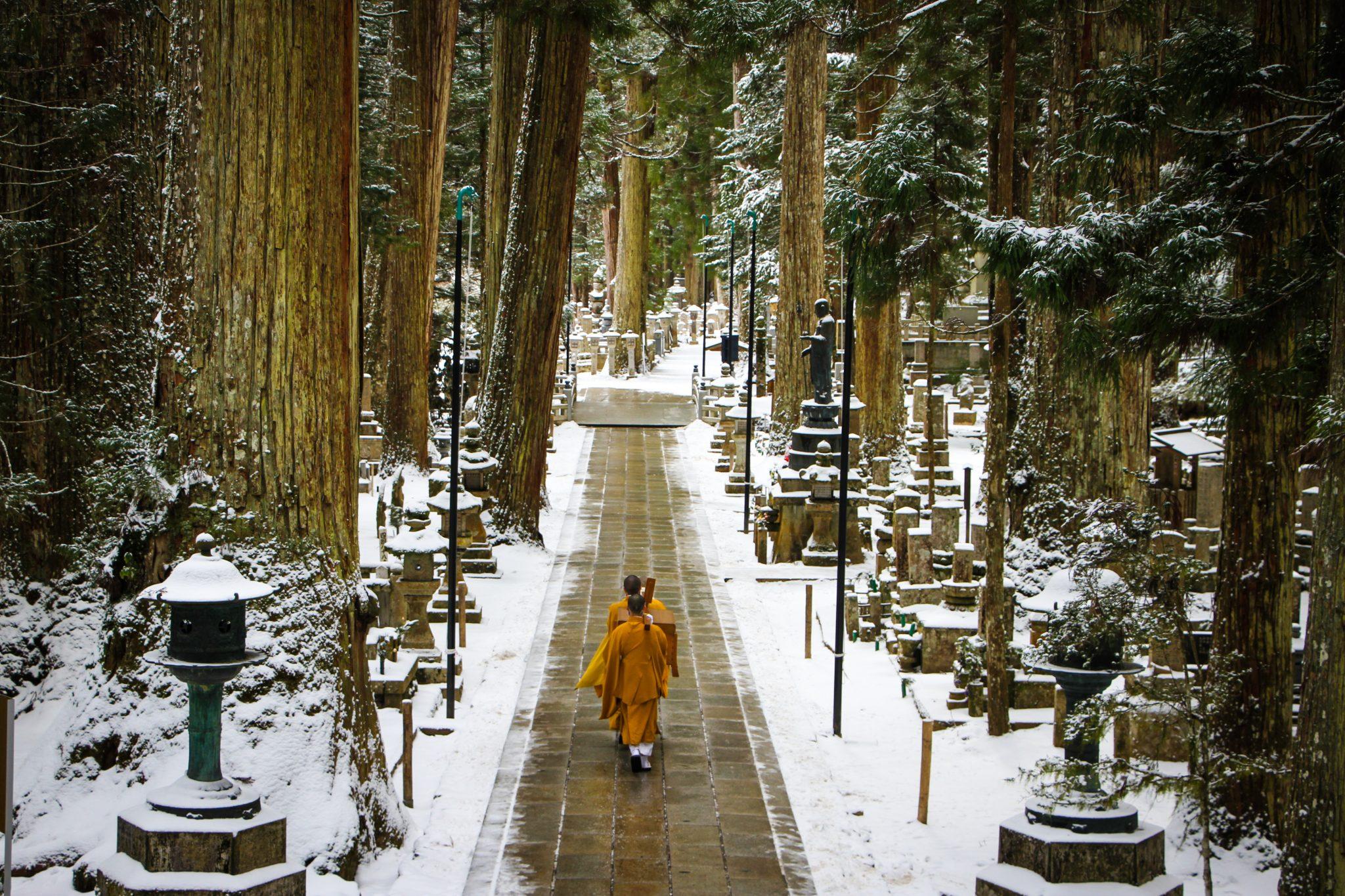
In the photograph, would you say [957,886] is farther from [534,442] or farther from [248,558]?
[534,442]

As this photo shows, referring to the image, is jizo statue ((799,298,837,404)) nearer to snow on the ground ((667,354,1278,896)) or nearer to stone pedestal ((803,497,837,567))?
stone pedestal ((803,497,837,567))

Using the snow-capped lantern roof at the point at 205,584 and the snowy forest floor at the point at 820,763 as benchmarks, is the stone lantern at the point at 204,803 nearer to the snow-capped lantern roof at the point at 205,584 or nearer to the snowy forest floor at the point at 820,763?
the snow-capped lantern roof at the point at 205,584

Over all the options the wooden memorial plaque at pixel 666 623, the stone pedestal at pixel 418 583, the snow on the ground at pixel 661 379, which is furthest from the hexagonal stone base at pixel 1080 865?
the snow on the ground at pixel 661 379

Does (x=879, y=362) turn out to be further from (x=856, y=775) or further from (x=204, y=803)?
(x=204, y=803)

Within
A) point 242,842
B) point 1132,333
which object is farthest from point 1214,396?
point 242,842

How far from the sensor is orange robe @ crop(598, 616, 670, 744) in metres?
9.59

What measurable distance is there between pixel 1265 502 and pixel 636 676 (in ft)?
14.6

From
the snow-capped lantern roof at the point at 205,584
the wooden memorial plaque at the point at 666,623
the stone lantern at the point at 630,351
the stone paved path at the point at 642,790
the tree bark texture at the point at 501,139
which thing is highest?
the tree bark texture at the point at 501,139

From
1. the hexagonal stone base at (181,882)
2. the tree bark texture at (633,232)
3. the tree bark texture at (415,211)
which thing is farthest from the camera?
the tree bark texture at (633,232)

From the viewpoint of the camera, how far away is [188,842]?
20.8 feet

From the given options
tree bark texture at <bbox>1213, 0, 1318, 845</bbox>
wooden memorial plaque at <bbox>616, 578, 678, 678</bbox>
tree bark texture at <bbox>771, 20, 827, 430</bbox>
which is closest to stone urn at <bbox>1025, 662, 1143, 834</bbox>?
tree bark texture at <bbox>1213, 0, 1318, 845</bbox>

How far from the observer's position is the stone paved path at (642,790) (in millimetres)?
7824

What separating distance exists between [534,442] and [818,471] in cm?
398

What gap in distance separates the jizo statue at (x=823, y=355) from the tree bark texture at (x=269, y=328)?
41.5 ft
